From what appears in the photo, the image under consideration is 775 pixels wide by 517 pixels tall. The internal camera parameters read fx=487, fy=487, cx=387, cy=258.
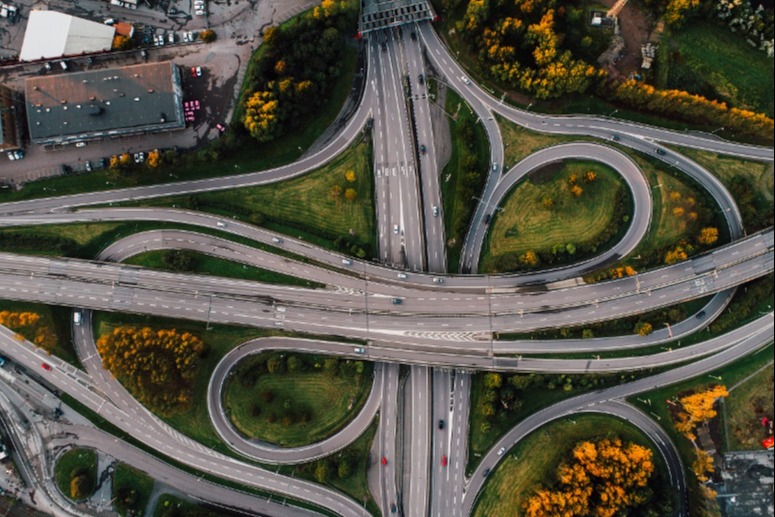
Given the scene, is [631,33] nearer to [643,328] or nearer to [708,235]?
[708,235]

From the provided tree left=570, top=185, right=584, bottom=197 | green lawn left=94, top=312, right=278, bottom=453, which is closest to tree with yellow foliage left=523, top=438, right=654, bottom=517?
tree left=570, top=185, right=584, bottom=197

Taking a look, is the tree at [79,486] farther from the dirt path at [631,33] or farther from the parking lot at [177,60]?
the dirt path at [631,33]

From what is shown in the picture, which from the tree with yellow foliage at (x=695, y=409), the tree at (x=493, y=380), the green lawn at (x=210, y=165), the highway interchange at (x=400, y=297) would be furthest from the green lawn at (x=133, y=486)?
the tree with yellow foliage at (x=695, y=409)

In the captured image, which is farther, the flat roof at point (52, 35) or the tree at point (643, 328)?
the flat roof at point (52, 35)

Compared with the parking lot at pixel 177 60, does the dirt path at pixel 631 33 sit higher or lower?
higher

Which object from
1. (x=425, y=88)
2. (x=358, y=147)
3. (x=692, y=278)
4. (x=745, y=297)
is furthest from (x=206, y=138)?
(x=745, y=297)

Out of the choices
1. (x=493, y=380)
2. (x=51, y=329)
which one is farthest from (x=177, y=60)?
(x=493, y=380)

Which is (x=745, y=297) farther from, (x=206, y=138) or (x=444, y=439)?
(x=206, y=138)

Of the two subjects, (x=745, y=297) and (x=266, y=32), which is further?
(x=745, y=297)

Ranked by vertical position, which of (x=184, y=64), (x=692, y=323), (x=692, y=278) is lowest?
Answer: (x=692, y=323)
